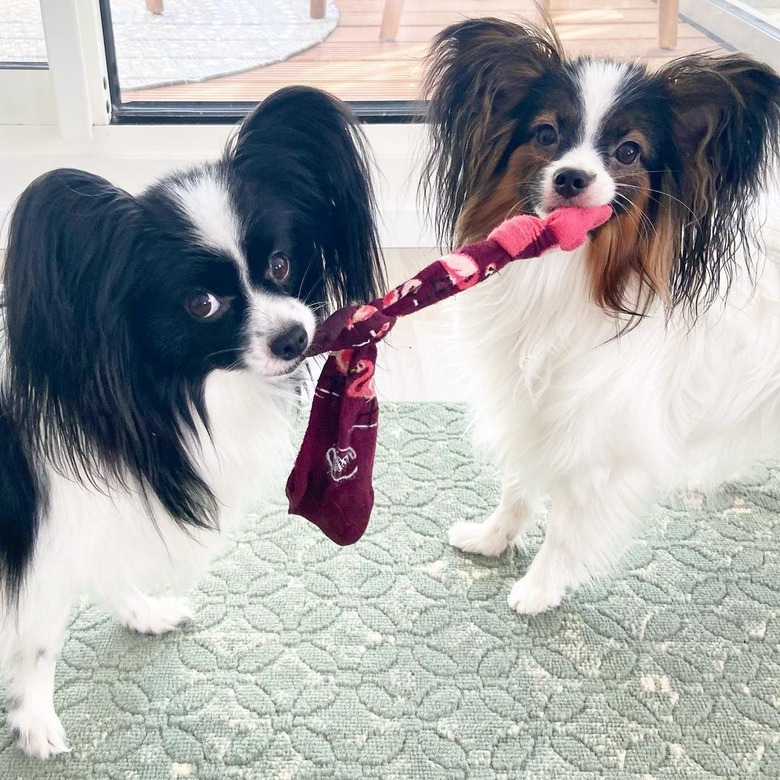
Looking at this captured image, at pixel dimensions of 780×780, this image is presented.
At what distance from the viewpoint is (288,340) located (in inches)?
46.3

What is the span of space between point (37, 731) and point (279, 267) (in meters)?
0.89

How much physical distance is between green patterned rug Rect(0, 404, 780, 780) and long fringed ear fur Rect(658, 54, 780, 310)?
739 mm

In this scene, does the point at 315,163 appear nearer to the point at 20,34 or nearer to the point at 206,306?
the point at 206,306

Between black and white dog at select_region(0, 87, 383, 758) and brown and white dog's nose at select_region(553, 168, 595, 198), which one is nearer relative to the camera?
black and white dog at select_region(0, 87, 383, 758)

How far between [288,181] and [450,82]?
0.33 m

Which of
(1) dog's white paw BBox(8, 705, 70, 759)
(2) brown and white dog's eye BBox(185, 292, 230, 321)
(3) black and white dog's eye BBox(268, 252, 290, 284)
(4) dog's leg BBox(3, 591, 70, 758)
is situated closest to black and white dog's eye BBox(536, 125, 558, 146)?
(3) black and white dog's eye BBox(268, 252, 290, 284)

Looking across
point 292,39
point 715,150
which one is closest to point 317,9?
point 292,39

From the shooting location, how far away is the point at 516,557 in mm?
1880

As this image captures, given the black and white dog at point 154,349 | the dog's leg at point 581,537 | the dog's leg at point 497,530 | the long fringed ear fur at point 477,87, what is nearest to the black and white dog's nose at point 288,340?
the black and white dog at point 154,349

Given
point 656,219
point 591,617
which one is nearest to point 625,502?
point 591,617

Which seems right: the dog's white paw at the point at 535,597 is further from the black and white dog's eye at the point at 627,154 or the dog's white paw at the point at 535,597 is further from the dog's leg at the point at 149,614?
the black and white dog's eye at the point at 627,154

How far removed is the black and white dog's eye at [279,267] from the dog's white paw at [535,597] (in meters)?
0.85

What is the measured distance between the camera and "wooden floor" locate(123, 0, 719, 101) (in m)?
2.88

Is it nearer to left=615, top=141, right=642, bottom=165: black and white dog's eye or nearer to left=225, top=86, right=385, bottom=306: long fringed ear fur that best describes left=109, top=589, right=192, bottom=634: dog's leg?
left=225, top=86, right=385, bottom=306: long fringed ear fur
